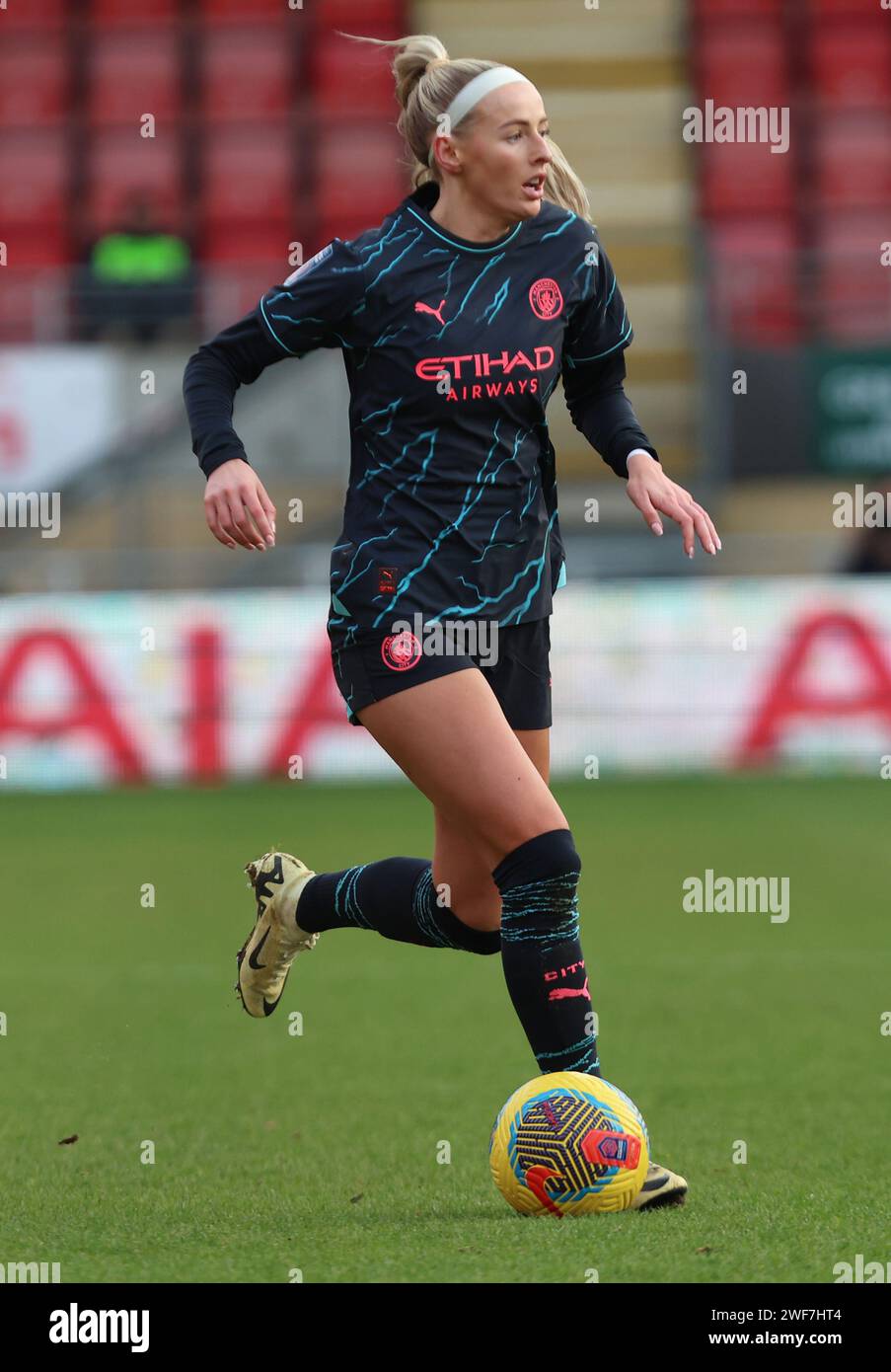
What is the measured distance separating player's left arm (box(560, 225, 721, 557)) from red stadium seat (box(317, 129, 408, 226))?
41.4ft

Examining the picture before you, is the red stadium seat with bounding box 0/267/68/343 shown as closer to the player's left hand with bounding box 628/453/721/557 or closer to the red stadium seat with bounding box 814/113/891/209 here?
the red stadium seat with bounding box 814/113/891/209

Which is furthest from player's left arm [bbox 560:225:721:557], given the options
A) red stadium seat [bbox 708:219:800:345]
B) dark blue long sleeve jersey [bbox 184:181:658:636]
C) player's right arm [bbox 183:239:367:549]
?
red stadium seat [bbox 708:219:800:345]

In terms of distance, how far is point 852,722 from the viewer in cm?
1271

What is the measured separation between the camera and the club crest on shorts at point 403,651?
161 inches

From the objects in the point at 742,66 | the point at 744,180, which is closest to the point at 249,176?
the point at 744,180

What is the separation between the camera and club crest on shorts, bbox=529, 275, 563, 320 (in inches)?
167

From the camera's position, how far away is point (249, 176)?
17.3 meters

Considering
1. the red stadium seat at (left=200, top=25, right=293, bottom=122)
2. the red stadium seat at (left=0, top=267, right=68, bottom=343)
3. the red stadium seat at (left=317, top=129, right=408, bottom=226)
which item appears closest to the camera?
the red stadium seat at (left=0, top=267, right=68, bottom=343)

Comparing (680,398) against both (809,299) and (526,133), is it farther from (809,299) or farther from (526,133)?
(526,133)

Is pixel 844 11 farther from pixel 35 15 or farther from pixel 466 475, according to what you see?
pixel 466 475

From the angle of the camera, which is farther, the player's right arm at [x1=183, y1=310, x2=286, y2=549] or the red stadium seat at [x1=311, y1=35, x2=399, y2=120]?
the red stadium seat at [x1=311, y1=35, x2=399, y2=120]

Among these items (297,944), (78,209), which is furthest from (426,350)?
(78,209)

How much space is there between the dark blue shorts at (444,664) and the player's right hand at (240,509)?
316 millimetres

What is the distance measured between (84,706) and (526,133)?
8968 mm
